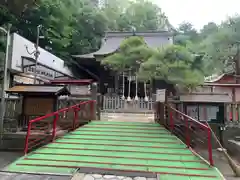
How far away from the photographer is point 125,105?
1203 cm

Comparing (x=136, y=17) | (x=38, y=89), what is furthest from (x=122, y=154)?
(x=136, y=17)

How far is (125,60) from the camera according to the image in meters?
10.5

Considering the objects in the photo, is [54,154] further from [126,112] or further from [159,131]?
[126,112]

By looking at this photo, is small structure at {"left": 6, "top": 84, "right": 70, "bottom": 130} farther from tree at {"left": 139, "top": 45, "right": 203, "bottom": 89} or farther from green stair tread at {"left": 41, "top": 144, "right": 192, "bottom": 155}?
tree at {"left": 139, "top": 45, "right": 203, "bottom": 89}

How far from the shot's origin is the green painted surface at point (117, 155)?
151 inches

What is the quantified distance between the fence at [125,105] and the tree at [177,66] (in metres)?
4.61

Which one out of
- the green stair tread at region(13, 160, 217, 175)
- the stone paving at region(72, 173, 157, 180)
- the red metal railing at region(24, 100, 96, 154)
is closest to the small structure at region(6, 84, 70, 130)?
the red metal railing at region(24, 100, 96, 154)

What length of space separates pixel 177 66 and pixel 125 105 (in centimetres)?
567

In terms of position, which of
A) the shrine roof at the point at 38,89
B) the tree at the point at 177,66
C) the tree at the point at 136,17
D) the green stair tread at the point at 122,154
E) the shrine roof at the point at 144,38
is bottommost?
the green stair tread at the point at 122,154

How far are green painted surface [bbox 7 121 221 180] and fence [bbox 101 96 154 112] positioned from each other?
521 cm

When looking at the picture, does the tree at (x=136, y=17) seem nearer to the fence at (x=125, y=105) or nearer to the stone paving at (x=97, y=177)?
the fence at (x=125, y=105)

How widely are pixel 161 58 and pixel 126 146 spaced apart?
3.87 m

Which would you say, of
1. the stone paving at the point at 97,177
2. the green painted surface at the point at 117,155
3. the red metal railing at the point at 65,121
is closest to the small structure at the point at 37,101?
the red metal railing at the point at 65,121

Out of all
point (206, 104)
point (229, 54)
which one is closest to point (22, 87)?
point (206, 104)
